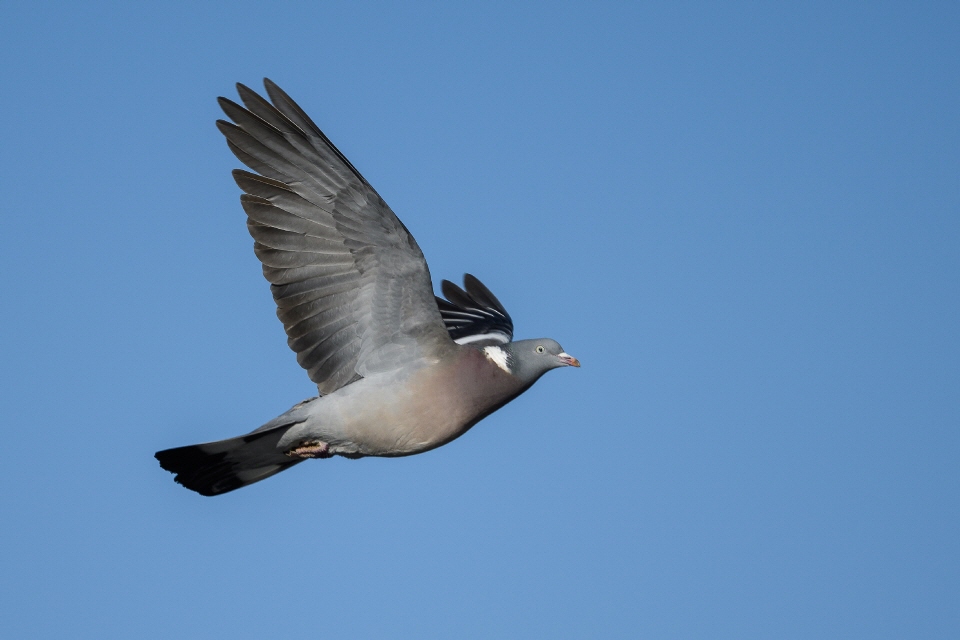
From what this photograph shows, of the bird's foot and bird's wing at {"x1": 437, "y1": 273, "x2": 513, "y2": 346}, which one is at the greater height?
bird's wing at {"x1": 437, "y1": 273, "x2": 513, "y2": 346}

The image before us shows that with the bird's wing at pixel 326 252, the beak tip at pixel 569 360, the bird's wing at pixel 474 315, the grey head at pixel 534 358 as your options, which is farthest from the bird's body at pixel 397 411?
the bird's wing at pixel 474 315

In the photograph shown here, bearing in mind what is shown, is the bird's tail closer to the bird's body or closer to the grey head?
the bird's body

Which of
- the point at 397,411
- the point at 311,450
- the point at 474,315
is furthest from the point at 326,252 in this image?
the point at 474,315

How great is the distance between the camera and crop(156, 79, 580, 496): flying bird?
8.98 m

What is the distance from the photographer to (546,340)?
33.0 feet

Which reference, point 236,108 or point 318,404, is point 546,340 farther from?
point 236,108

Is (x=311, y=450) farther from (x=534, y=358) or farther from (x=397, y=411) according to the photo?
(x=534, y=358)

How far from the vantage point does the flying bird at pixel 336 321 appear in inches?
353

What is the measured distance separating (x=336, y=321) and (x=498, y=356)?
137 cm

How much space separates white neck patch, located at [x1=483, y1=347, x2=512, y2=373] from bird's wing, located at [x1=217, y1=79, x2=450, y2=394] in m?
0.51

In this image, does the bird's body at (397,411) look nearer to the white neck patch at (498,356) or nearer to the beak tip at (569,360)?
the white neck patch at (498,356)

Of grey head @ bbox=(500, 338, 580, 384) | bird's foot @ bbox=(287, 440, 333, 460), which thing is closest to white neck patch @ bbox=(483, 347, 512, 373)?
grey head @ bbox=(500, 338, 580, 384)

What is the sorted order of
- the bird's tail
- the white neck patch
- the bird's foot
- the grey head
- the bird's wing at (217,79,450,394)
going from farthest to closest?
the grey head → the white neck patch → the bird's foot → the bird's tail → the bird's wing at (217,79,450,394)

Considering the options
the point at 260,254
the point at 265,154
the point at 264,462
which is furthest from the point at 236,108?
the point at 264,462
